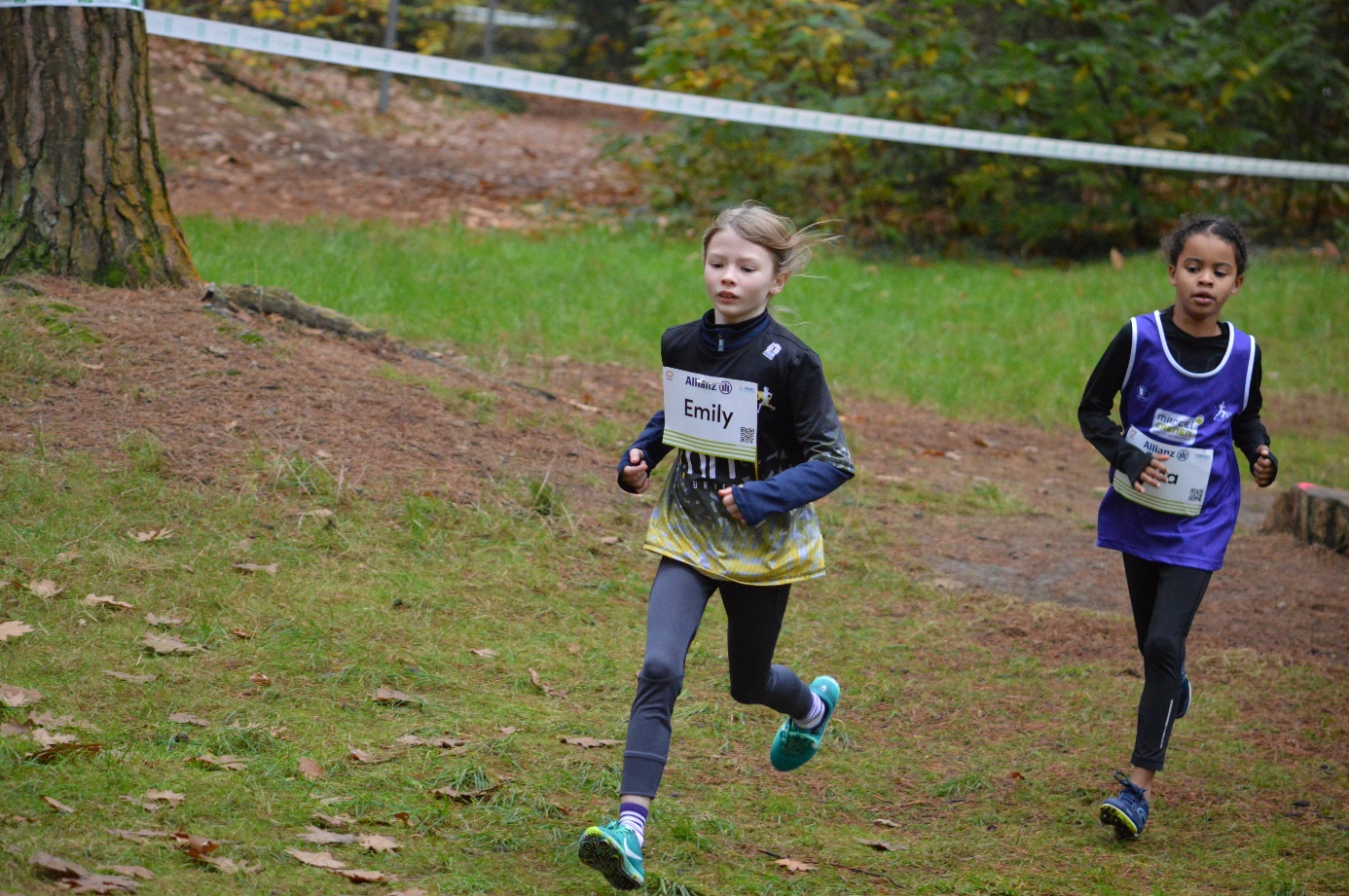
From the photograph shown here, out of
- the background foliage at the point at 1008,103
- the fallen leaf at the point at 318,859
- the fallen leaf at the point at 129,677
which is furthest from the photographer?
the background foliage at the point at 1008,103

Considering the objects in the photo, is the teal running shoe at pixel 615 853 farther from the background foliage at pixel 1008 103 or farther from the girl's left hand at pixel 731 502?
the background foliage at pixel 1008 103

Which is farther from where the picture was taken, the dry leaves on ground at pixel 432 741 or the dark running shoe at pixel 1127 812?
the dry leaves on ground at pixel 432 741

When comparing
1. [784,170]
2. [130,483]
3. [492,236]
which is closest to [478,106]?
[784,170]

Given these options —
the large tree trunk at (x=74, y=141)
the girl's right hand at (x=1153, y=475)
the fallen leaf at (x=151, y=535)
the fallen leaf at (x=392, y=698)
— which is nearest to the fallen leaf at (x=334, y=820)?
the fallen leaf at (x=392, y=698)

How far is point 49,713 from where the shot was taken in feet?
14.1

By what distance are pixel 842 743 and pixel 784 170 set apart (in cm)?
1200

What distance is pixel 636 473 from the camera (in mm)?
3883

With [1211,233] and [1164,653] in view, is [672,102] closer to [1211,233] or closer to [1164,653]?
[1211,233]

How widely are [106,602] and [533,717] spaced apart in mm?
1718

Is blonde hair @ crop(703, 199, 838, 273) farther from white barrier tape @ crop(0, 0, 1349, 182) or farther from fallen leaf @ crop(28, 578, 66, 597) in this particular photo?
white barrier tape @ crop(0, 0, 1349, 182)

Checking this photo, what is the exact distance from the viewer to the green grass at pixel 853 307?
10250mm

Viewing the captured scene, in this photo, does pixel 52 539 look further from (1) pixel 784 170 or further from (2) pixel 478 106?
(2) pixel 478 106

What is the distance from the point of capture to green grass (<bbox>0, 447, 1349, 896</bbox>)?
155 inches

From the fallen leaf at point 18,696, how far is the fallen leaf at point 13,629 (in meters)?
0.40
